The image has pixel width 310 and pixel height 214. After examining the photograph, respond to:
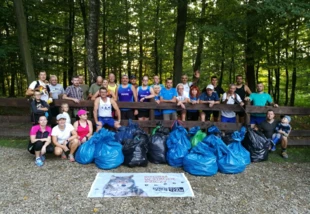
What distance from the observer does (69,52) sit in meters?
16.5

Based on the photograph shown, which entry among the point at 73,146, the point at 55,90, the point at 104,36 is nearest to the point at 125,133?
the point at 73,146

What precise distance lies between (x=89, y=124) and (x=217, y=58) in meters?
13.1

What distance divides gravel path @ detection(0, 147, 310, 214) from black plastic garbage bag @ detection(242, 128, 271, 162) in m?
0.28

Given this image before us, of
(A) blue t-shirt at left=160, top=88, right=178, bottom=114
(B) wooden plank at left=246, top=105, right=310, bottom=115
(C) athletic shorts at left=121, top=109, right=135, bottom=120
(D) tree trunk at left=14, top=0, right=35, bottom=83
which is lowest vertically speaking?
(C) athletic shorts at left=121, top=109, right=135, bottom=120

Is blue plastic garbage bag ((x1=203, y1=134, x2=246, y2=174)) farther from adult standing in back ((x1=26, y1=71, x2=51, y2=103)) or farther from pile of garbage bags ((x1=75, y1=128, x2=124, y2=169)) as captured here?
adult standing in back ((x1=26, y1=71, x2=51, y2=103))

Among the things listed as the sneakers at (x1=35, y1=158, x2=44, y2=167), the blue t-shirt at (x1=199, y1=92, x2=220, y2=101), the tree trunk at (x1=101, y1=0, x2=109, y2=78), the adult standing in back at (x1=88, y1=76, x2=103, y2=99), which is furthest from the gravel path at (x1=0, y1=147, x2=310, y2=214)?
the tree trunk at (x1=101, y1=0, x2=109, y2=78)

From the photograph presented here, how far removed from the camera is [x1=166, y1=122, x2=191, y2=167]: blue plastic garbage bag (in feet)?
16.2

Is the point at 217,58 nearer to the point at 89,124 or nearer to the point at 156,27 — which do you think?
the point at 156,27

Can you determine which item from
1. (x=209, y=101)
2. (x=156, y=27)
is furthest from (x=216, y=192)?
(x=156, y=27)

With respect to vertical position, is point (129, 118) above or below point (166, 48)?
below

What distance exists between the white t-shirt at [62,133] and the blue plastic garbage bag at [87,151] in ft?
1.39

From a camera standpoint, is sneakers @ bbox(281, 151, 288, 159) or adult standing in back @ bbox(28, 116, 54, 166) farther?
sneakers @ bbox(281, 151, 288, 159)

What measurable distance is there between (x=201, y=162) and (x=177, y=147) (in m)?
0.64

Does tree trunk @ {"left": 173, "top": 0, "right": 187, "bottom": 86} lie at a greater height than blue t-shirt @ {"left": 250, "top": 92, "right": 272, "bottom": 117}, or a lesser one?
greater
